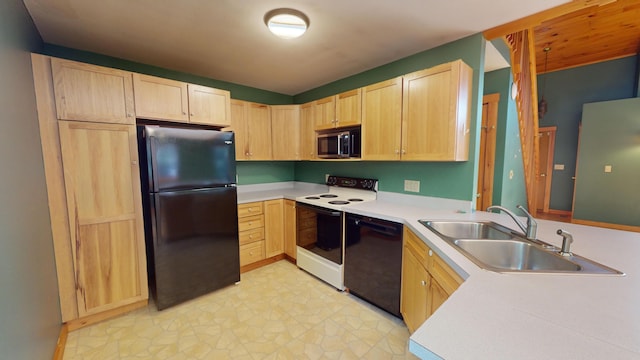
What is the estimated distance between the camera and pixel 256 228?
9.91ft

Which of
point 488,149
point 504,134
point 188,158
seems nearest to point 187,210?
point 188,158

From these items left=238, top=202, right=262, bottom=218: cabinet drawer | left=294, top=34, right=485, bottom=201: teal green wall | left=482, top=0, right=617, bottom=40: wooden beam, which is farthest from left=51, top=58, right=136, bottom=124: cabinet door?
left=482, top=0, right=617, bottom=40: wooden beam

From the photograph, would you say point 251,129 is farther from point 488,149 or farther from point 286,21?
point 488,149

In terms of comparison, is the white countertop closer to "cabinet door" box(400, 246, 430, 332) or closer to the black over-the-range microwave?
"cabinet door" box(400, 246, 430, 332)

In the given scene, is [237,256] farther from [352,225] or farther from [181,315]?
[352,225]

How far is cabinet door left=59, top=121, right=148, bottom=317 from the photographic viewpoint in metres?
1.92

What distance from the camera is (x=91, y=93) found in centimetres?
195

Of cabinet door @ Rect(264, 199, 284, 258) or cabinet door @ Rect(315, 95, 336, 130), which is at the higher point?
cabinet door @ Rect(315, 95, 336, 130)

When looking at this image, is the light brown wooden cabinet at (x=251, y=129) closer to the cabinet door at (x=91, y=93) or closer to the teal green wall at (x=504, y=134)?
the cabinet door at (x=91, y=93)

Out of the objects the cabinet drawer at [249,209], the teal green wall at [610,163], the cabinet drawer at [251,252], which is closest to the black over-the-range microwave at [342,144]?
the cabinet drawer at [249,209]

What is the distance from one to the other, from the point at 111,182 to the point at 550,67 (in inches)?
295

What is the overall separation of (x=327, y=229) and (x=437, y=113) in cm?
154

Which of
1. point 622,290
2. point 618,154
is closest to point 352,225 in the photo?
point 622,290

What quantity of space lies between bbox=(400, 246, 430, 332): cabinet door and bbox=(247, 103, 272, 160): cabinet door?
2.31 meters
